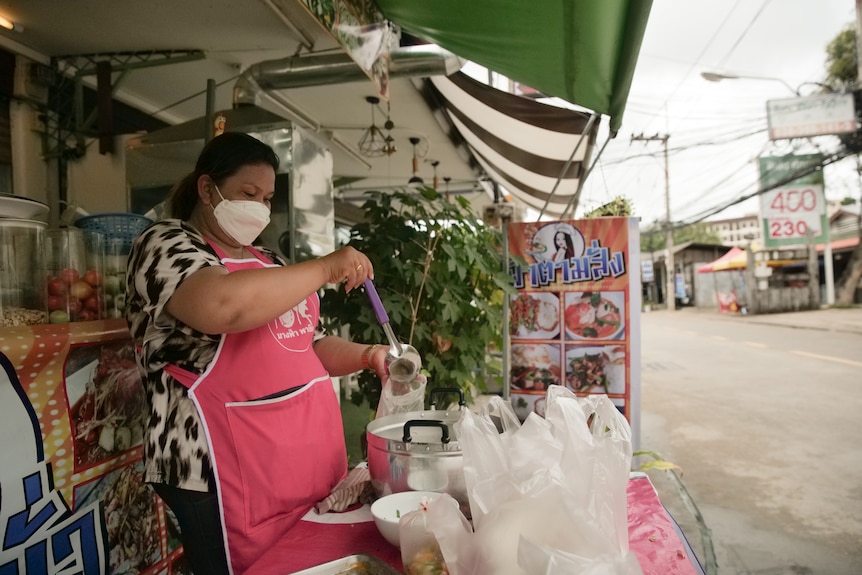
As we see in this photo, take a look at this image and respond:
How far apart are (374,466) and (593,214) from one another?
3.71 meters

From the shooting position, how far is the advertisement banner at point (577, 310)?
10.7 feet

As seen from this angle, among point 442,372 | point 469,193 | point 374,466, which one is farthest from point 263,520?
point 469,193

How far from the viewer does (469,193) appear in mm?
8516

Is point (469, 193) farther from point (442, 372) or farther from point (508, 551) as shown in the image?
point (508, 551)

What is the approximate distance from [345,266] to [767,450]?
516cm

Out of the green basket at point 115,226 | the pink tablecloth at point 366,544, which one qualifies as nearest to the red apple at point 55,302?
the green basket at point 115,226

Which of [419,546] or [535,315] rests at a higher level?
[535,315]

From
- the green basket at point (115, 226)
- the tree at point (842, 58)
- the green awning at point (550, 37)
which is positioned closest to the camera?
the green awning at point (550, 37)

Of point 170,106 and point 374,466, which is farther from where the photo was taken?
point 170,106

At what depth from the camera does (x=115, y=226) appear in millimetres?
1758

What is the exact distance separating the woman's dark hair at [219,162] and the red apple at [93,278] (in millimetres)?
395

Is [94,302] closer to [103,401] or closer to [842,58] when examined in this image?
[103,401]

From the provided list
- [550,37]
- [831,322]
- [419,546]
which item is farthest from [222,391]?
[831,322]

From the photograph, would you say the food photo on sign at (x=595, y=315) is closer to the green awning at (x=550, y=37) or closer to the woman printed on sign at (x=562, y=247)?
the woman printed on sign at (x=562, y=247)
